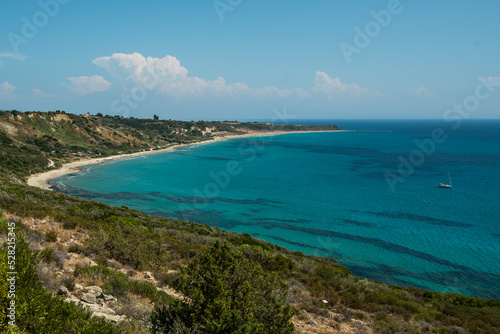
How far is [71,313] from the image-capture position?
555cm

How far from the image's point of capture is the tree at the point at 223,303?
6.16 meters

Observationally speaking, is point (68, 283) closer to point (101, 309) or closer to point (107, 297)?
point (107, 297)

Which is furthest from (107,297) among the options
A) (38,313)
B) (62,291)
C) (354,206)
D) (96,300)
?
(354,206)

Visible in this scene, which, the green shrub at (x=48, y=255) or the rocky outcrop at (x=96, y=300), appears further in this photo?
the green shrub at (x=48, y=255)

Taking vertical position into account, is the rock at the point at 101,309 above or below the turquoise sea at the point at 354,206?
above

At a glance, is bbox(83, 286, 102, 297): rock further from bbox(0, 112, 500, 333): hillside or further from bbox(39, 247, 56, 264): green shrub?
bbox(39, 247, 56, 264): green shrub

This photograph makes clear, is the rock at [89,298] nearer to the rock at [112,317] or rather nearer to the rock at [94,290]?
the rock at [94,290]

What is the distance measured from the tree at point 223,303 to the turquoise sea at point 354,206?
67.3 ft

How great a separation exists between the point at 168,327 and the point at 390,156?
10800 centimetres

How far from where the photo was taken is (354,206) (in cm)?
→ 4547

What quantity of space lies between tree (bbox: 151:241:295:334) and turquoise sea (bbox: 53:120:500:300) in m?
20.5

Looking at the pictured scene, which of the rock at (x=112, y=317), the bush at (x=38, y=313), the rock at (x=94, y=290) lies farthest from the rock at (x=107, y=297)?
the bush at (x=38, y=313)

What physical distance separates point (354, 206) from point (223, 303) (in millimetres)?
43245

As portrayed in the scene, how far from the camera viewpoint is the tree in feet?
20.2
